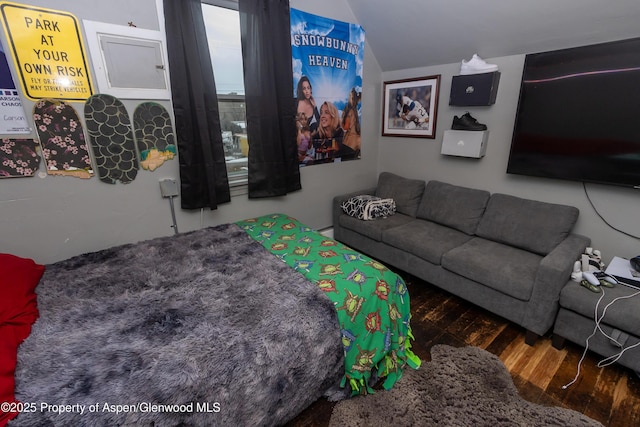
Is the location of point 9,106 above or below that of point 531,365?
above

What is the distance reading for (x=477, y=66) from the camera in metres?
2.45

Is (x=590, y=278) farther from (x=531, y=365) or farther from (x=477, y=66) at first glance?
(x=477, y=66)

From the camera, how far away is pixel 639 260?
1.79 meters

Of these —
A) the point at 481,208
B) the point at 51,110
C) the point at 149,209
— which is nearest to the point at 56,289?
the point at 149,209

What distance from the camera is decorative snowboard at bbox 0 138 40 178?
166 cm

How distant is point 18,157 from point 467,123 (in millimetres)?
3329

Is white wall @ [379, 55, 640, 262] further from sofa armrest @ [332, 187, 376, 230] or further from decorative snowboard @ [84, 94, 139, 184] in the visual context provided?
decorative snowboard @ [84, 94, 139, 184]

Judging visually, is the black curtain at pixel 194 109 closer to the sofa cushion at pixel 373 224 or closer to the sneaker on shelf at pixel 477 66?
the sofa cushion at pixel 373 224

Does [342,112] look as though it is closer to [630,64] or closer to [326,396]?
[630,64]

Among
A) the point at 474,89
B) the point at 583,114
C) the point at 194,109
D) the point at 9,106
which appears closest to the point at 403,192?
the point at 474,89

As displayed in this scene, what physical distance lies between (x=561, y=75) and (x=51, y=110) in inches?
134

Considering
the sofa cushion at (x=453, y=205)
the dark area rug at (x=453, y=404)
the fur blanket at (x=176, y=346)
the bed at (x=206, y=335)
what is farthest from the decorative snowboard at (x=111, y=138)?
the sofa cushion at (x=453, y=205)

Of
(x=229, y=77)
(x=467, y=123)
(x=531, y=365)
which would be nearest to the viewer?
(x=531, y=365)

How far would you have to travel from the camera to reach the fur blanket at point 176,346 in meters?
0.96
